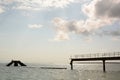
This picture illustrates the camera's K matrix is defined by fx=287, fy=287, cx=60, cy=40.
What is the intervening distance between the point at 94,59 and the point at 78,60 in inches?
391

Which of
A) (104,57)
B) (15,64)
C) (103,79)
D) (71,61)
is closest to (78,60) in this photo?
(71,61)

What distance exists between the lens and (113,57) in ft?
276

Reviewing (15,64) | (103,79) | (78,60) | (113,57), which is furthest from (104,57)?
(15,64)

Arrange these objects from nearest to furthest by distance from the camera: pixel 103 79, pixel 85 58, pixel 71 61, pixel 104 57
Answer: pixel 103 79 < pixel 104 57 < pixel 85 58 < pixel 71 61

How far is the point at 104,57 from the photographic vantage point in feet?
290

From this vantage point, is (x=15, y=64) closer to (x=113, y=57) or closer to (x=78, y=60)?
(x=78, y=60)

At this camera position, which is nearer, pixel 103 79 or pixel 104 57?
pixel 103 79

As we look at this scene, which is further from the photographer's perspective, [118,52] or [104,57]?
[104,57]

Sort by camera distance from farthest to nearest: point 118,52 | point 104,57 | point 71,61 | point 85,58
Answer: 1. point 71,61
2. point 85,58
3. point 104,57
4. point 118,52

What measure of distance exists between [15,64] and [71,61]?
199 ft

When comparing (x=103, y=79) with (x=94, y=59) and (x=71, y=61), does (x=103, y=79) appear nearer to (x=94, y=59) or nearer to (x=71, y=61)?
(x=94, y=59)

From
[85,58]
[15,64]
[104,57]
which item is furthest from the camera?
[15,64]

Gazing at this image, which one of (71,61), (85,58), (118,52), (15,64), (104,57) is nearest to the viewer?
(118,52)

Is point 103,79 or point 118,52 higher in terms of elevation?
point 118,52
